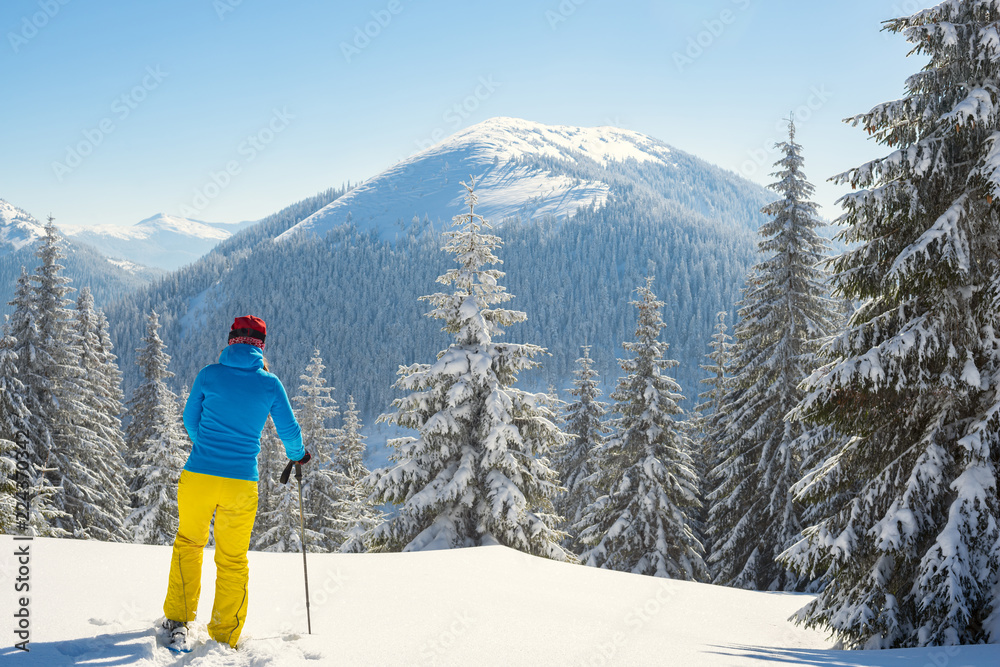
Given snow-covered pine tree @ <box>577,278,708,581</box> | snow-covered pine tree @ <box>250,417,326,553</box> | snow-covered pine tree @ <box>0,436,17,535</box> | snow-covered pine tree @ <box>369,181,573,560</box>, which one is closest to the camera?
snow-covered pine tree @ <box>0,436,17,535</box>

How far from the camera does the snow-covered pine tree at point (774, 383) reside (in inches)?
651

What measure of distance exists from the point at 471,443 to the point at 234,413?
359 inches

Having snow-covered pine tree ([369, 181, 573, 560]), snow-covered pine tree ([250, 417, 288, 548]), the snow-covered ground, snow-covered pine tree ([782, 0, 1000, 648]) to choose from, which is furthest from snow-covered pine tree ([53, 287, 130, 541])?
snow-covered pine tree ([782, 0, 1000, 648])

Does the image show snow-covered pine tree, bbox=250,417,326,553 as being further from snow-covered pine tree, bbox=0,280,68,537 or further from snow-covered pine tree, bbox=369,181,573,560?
snow-covered pine tree, bbox=369,181,573,560

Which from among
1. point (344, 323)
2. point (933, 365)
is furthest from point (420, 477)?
point (344, 323)

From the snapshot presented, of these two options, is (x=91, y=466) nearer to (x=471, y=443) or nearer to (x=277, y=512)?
(x=277, y=512)

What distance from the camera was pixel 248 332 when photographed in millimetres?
4488

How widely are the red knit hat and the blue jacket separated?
47mm

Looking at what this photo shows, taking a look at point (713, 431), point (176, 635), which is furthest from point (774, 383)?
point (176, 635)

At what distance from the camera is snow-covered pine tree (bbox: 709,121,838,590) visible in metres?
16.5

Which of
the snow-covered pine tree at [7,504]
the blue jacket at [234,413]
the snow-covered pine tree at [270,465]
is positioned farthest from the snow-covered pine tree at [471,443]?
the snow-covered pine tree at [270,465]

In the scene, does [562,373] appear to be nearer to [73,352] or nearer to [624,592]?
[73,352]

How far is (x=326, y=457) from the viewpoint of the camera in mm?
31906

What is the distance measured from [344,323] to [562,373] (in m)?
62.4
